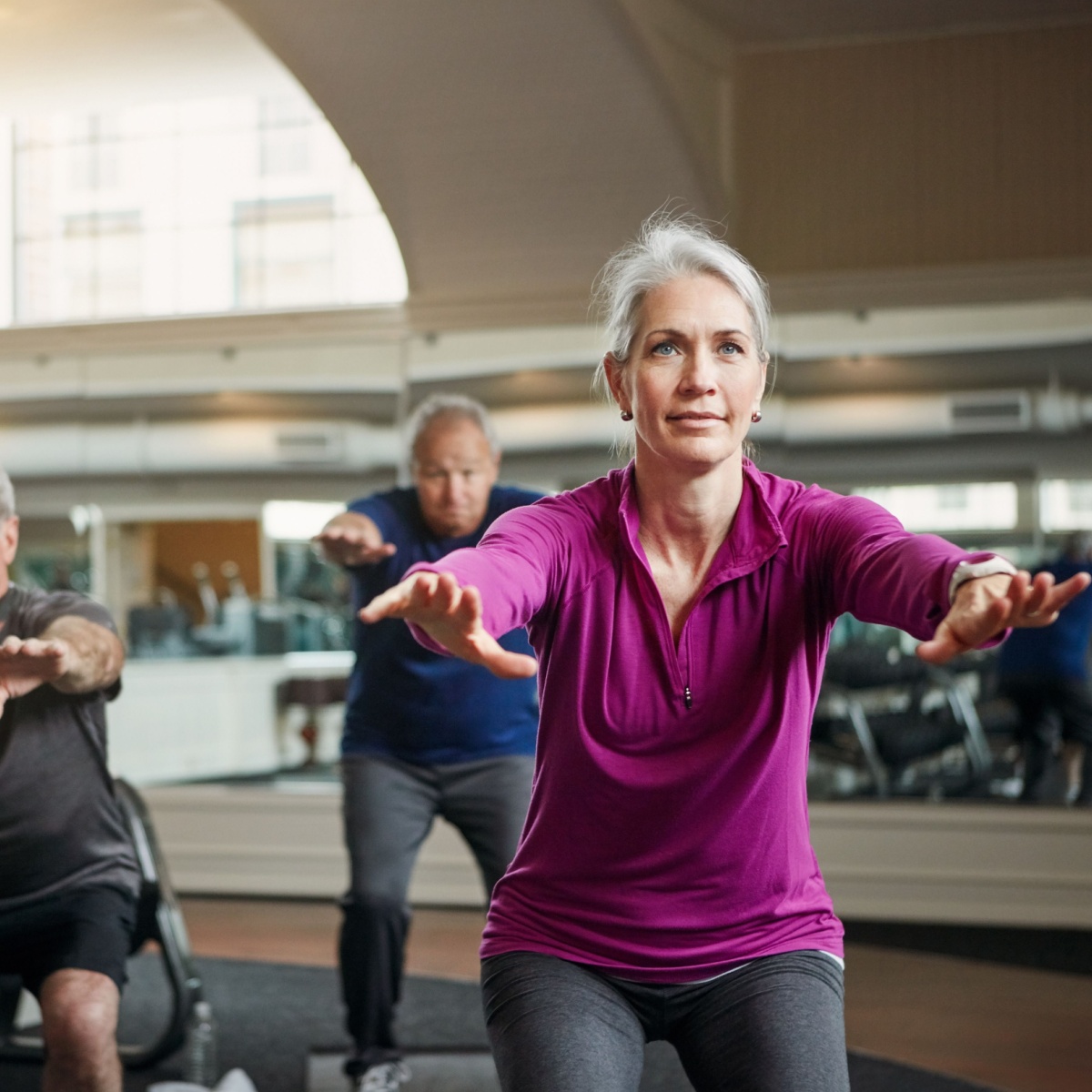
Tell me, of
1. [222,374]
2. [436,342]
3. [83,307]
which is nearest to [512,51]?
[436,342]

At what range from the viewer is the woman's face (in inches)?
58.7

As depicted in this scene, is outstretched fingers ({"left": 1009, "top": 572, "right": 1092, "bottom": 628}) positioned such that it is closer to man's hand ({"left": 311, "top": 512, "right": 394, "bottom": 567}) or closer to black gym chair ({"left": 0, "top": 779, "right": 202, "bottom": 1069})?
man's hand ({"left": 311, "top": 512, "right": 394, "bottom": 567})

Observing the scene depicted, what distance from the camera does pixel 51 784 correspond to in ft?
8.33

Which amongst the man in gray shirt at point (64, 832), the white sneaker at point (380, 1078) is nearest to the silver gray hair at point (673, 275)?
the man in gray shirt at point (64, 832)

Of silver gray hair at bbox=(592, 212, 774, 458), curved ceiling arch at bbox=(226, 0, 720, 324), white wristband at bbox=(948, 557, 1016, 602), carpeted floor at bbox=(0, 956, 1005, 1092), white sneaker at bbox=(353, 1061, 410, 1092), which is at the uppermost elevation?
curved ceiling arch at bbox=(226, 0, 720, 324)

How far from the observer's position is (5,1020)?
360 centimetres

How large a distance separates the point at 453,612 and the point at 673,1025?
20.6 inches

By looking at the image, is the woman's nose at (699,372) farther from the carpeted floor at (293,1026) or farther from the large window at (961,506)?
the large window at (961,506)

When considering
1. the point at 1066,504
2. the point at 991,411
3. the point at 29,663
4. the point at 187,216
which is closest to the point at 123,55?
the point at 187,216

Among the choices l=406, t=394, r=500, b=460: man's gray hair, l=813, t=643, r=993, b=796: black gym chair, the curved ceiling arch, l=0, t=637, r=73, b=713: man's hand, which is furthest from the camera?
l=813, t=643, r=993, b=796: black gym chair

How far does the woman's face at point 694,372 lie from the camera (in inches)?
58.7

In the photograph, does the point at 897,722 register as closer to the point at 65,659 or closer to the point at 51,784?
the point at 51,784

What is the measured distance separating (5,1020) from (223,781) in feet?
6.26

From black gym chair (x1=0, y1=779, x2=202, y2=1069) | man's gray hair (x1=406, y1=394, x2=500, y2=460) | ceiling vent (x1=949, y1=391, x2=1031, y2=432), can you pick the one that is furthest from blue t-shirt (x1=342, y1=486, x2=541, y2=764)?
ceiling vent (x1=949, y1=391, x2=1031, y2=432)
